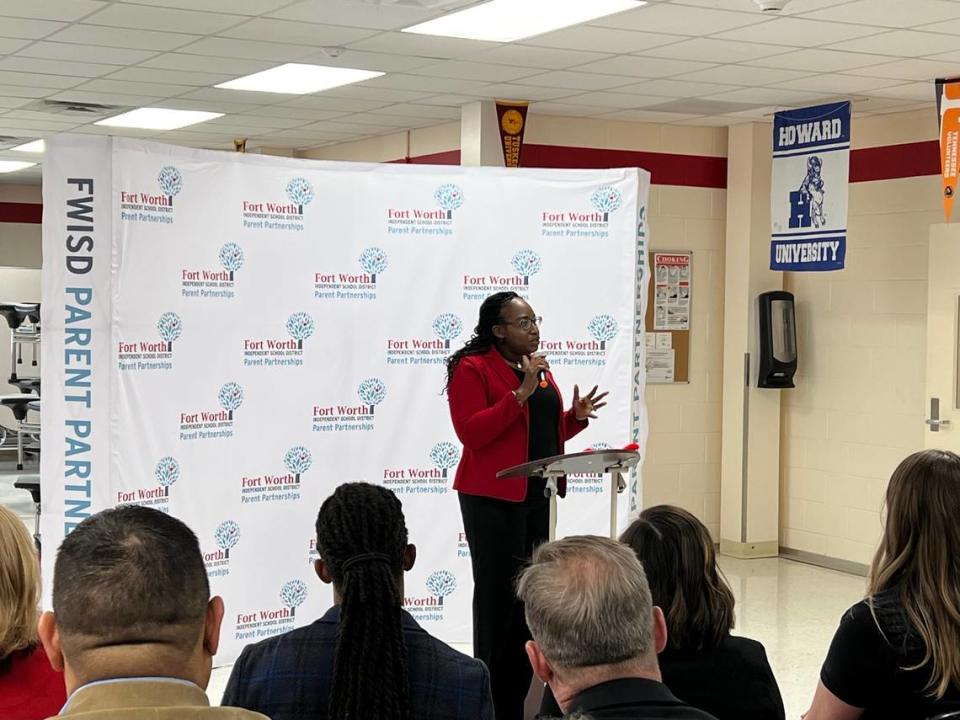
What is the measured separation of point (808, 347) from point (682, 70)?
245cm

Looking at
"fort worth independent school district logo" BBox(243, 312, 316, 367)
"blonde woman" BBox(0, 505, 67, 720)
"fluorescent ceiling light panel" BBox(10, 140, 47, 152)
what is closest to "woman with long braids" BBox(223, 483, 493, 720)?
"blonde woman" BBox(0, 505, 67, 720)

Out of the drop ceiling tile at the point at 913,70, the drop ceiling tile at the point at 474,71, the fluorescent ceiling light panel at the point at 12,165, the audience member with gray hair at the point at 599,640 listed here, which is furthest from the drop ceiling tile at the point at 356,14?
the fluorescent ceiling light panel at the point at 12,165

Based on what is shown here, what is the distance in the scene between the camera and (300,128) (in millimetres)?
9391

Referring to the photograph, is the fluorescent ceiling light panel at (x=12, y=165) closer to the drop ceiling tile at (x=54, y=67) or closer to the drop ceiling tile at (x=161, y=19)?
the drop ceiling tile at (x=54, y=67)

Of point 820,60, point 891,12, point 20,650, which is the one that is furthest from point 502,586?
point 820,60

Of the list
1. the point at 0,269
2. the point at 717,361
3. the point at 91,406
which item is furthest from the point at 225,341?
the point at 0,269

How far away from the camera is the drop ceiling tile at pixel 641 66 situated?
6.33 metres

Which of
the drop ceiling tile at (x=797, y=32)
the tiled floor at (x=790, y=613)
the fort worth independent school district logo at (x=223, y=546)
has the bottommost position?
the tiled floor at (x=790, y=613)

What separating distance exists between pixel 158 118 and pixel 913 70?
525 cm

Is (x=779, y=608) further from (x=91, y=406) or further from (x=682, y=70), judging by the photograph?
(x=91, y=406)

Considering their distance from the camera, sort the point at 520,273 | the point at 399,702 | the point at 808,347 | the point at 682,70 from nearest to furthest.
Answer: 1. the point at 399,702
2. the point at 520,273
3. the point at 682,70
4. the point at 808,347

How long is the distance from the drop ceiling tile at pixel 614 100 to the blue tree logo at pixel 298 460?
3.16 m

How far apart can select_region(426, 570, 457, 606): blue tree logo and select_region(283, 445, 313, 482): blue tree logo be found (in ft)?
2.60

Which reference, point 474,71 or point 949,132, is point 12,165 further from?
point 949,132
